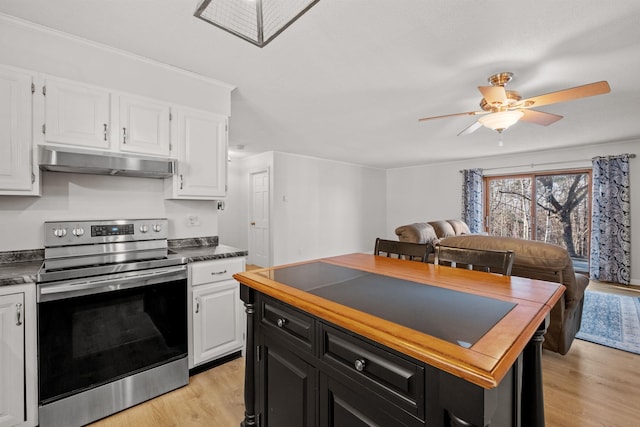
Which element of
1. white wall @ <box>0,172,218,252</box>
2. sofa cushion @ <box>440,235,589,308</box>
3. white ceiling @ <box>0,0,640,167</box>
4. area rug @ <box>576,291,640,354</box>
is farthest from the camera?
area rug @ <box>576,291,640,354</box>

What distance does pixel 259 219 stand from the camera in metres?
5.93

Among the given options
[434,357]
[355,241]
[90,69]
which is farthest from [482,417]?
[355,241]

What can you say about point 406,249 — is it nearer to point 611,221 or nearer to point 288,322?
point 288,322

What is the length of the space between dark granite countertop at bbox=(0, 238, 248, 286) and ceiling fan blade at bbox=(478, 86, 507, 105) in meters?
2.28

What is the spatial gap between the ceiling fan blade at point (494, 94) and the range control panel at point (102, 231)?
2.66 m

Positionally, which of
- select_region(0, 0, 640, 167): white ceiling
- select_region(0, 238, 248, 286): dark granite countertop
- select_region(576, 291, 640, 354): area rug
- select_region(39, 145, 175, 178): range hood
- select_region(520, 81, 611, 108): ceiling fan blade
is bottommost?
select_region(576, 291, 640, 354): area rug

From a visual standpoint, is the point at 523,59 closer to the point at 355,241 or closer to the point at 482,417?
the point at 482,417

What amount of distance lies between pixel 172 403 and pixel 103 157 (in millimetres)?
1653

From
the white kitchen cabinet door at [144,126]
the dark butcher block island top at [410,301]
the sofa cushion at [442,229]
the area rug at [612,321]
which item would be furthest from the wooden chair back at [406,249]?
the sofa cushion at [442,229]

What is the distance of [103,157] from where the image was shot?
188 centimetres

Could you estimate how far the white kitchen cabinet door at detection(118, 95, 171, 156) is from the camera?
2.07m

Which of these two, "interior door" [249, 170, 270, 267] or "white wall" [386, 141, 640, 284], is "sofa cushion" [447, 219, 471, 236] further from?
"interior door" [249, 170, 270, 267]

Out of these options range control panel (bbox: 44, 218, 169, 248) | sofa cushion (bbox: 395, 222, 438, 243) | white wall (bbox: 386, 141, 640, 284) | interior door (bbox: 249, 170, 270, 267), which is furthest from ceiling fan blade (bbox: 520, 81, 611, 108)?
interior door (bbox: 249, 170, 270, 267)

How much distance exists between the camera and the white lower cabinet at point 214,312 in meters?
2.12
